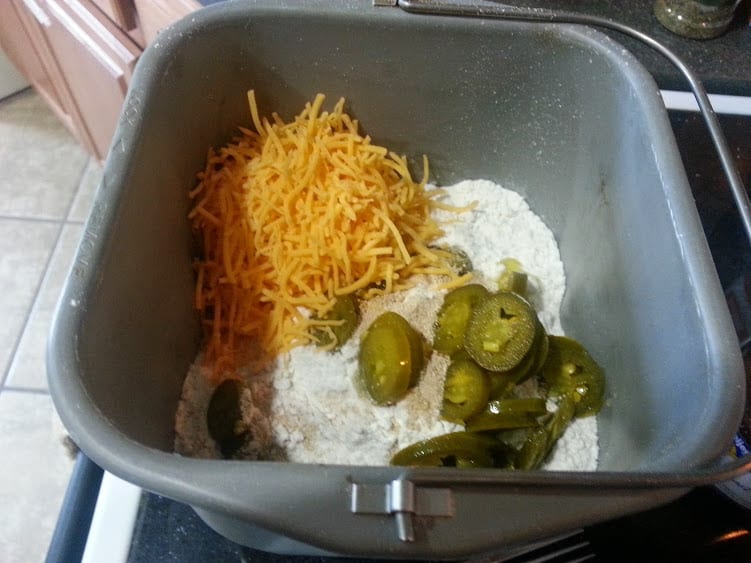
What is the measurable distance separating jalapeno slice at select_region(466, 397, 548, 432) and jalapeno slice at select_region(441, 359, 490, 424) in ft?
0.03

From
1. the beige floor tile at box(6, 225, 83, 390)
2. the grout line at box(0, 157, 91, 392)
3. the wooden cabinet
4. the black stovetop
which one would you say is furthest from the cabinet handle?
the black stovetop

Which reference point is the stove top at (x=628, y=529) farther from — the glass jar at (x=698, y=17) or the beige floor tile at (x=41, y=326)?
the beige floor tile at (x=41, y=326)

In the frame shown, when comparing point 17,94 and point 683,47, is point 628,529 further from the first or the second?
point 17,94

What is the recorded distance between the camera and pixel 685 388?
1.62 feet

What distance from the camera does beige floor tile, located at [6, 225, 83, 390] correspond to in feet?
4.10

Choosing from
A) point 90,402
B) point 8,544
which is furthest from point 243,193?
point 8,544

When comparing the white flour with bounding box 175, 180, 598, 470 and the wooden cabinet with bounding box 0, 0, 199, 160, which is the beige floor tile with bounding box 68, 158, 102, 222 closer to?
the wooden cabinet with bounding box 0, 0, 199, 160

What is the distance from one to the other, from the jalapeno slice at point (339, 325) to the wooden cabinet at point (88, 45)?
40 centimetres

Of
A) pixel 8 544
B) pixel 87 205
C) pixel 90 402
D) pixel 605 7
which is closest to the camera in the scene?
pixel 90 402

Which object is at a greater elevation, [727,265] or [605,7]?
[605,7]

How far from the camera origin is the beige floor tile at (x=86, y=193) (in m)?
1.46

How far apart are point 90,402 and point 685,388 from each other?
426 millimetres

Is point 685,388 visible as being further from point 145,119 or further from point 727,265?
point 145,119

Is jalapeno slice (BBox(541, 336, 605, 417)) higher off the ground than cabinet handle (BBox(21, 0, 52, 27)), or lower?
lower
